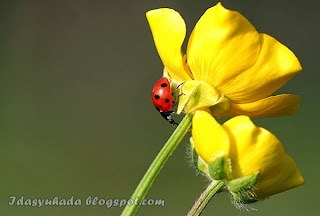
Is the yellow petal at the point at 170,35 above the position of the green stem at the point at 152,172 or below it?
above

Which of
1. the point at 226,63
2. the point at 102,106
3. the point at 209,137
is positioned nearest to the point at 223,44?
the point at 226,63

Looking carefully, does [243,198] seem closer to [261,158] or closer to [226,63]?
[261,158]

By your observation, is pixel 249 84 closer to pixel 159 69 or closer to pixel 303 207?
pixel 303 207

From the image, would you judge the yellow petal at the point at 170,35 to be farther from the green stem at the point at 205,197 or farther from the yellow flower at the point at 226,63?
the green stem at the point at 205,197

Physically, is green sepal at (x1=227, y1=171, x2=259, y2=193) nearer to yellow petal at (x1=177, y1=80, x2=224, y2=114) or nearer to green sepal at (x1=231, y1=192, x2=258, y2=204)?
green sepal at (x1=231, y1=192, x2=258, y2=204)

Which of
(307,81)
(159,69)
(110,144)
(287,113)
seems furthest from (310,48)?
(287,113)

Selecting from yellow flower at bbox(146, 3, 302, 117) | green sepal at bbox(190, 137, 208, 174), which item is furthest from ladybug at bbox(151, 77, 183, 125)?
green sepal at bbox(190, 137, 208, 174)

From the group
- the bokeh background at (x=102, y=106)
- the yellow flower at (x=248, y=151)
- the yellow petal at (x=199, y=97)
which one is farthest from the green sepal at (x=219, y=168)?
the bokeh background at (x=102, y=106)

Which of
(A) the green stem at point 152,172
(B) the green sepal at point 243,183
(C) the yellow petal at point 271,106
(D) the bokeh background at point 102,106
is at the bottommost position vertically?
(D) the bokeh background at point 102,106
